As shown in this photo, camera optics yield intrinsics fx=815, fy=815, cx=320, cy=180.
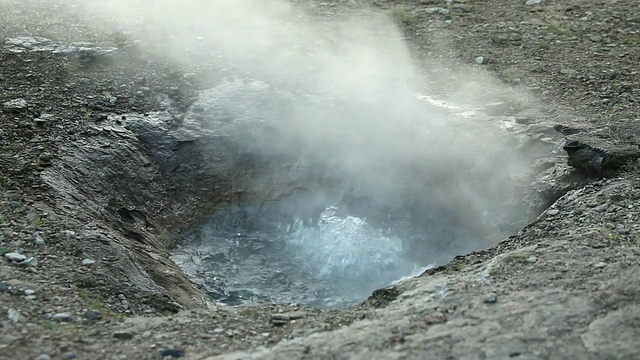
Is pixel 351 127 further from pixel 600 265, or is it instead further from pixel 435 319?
pixel 435 319

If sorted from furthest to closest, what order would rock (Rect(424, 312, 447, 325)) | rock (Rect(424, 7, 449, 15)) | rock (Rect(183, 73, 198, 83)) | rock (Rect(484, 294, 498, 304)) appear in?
1. rock (Rect(424, 7, 449, 15))
2. rock (Rect(183, 73, 198, 83))
3. rock (Rect(484, 294, 498, 304))
4. rock (Rect(424, 312, 447, 325))


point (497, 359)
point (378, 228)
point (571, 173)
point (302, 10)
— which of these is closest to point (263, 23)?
point (302, 10)

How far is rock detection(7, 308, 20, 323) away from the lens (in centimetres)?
421

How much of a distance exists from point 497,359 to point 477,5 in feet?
20.7

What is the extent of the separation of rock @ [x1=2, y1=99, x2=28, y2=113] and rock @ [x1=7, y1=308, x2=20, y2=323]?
2715 mm

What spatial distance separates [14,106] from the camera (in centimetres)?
659

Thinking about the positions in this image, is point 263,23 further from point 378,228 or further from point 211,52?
point 378,228

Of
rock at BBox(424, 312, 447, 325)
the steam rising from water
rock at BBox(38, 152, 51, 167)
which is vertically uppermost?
rock at BBox(424, 312, 447, 325)

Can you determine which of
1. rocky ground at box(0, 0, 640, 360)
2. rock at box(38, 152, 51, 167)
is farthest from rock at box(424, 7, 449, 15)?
rock at box(38, 152, 51, 167)

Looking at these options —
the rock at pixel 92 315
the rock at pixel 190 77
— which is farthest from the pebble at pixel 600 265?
the rock at pixel 190 77

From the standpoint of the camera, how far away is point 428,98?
7.46 m

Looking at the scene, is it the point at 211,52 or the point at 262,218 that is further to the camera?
the point at 211,52

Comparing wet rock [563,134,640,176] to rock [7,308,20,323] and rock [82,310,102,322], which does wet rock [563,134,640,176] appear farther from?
rock [7,308,20,323]

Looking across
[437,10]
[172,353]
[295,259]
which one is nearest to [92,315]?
[172,353]
